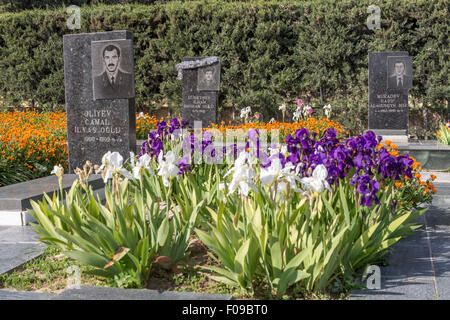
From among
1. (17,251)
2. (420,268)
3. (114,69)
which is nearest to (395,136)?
(114,69)

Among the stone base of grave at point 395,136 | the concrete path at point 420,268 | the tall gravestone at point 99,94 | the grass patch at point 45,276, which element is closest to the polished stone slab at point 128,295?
the grass patch at point 45,276

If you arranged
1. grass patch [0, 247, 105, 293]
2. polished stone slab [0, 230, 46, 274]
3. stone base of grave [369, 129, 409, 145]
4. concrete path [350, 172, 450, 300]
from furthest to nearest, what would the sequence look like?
stone base of grave [369, 129, 409, 145]
polished stone slab [0, 230, 46, 274]
grass patch [0, 247, 105, 293]
concrete path [350, 172, 450, 300]

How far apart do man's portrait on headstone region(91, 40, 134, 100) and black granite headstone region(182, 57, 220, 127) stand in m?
4.70

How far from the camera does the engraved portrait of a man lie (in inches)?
243

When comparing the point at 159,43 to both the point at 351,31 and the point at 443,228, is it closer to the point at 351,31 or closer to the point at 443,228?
the point at 351,31

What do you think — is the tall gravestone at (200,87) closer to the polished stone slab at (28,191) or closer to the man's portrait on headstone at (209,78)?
the man's portrait on headstone at (209,78)

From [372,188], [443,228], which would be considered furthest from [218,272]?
[443,228]

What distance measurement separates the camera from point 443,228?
416 cm

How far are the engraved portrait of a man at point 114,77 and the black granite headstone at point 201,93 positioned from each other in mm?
4706

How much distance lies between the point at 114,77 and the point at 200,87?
189 inches
